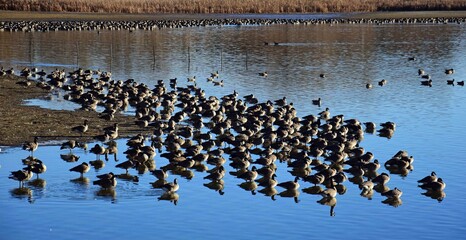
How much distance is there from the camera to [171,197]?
934 inches

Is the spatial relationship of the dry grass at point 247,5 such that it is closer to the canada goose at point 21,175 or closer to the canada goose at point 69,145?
the canada goose at point 69,145

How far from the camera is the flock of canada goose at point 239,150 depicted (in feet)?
81.4

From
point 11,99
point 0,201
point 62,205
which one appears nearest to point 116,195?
point 62,205

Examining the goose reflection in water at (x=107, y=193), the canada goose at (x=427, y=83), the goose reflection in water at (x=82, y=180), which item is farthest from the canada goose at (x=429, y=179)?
the canada goose at (x=427, y=83)

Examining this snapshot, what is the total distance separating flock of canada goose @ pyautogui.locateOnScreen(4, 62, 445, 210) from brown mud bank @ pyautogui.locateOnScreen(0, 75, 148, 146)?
422mm

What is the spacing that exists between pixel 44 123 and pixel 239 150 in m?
8.74

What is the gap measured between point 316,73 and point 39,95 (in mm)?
20828

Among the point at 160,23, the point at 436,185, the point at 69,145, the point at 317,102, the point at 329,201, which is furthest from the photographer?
A: the point at 160,23

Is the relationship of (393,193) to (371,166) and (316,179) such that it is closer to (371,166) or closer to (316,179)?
(316,179)

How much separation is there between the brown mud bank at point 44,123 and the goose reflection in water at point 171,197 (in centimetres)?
741

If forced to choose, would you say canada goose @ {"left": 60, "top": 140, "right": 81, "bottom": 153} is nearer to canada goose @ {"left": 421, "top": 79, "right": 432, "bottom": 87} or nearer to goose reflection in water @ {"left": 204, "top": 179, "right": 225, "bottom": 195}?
goose reflection in water @ {"left": 204, "top": 179, "right": 225, "bottom": 195}

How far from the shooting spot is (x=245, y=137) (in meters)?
29.9

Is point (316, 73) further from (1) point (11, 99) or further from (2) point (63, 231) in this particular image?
(2) point (63, 231)

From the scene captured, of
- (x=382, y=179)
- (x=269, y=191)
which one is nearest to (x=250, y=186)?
(x=269, y=191)
